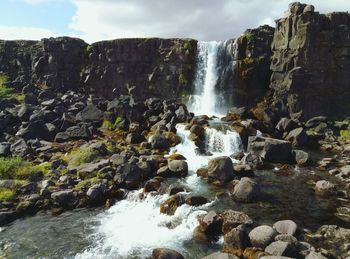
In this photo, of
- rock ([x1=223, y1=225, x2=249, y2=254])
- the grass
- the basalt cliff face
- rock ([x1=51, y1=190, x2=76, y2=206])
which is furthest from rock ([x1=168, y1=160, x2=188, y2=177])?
the basalt cliff face

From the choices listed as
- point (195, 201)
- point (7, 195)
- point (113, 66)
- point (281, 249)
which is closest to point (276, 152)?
point (195, 201)

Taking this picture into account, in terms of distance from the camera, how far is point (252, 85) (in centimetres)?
6034

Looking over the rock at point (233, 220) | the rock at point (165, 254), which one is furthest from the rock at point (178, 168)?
the rock at point (165, 254)

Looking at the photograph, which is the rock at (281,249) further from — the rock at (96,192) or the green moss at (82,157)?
the green moss at (82,157)

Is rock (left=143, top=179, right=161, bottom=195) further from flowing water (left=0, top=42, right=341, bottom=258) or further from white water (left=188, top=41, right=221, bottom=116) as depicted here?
white water (left=188, top=41, right=221, bottom=116)

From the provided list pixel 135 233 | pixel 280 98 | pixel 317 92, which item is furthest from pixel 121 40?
pixel 135 233

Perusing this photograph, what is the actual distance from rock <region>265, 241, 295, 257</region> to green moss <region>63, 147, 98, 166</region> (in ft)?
69.6

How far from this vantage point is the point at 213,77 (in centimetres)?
6191

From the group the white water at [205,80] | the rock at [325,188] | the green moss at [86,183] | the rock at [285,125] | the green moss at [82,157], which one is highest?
the white water at [205,80]

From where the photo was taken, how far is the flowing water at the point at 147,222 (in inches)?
802

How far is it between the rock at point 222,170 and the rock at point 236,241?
35.0 feet

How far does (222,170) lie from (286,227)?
1020 centimetres

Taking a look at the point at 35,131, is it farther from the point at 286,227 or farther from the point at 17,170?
the point at 286,227

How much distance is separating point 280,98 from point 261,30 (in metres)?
12.7
